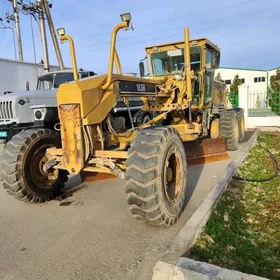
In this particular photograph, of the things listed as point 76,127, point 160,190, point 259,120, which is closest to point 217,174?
point 160,190

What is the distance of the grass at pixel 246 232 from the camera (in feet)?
9.59

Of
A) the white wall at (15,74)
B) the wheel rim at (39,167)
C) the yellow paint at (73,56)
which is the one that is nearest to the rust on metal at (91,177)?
the wheel rim at (39,167)

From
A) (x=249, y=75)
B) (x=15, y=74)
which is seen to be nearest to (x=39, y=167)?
(x=15, y=74)

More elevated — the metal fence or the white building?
the white building

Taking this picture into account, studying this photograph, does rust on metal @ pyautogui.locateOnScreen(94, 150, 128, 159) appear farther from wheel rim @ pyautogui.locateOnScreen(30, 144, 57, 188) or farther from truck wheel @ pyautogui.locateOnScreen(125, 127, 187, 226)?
wheel rim @ pyautogui.locateOnScreen(30, 144, 57, 188)

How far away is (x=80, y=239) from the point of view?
3383mm

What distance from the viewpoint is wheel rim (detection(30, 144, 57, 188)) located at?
14.2 feet

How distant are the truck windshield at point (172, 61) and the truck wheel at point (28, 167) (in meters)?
3.60

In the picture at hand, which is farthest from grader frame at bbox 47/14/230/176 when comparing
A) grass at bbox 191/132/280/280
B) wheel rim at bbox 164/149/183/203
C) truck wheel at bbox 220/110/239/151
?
truck wheel at bbox 220/110/239/151

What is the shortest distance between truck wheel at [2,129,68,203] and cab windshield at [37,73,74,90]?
3.72 m

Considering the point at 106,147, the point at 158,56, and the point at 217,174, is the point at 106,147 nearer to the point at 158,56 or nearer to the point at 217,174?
the point at 217,174

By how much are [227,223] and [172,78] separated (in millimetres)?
3551

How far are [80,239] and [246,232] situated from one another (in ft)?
6.87

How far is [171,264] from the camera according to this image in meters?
2.42
